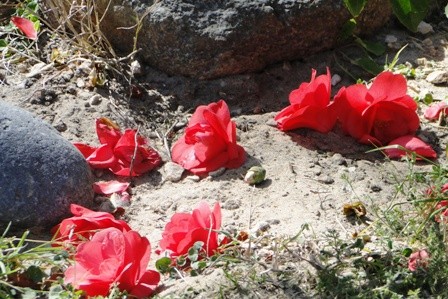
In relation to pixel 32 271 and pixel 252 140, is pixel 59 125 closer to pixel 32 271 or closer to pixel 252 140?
pixel 252 140

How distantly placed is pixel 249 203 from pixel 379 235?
495 millimetres

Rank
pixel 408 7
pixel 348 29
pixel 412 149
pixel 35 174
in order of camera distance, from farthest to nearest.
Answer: pixel 348 29 → pixel 412 149 → pixel 35 174 → pixel 408 7

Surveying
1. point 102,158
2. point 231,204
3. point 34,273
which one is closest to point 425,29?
point 231,204

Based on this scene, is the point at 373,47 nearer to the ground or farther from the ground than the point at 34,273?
nearer to the ground

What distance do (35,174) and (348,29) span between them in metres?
1.51

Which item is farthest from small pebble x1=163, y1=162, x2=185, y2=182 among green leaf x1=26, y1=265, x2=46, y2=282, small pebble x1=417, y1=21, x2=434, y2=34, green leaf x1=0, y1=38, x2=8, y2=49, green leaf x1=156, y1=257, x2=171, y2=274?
small pebble x1=417, y1=21, x2=434, y2=34

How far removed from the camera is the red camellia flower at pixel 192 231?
2797 mm

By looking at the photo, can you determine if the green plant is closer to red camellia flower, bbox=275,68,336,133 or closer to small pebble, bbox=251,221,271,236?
small pebble, bbox=251,221,271,236

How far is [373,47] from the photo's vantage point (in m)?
4.02

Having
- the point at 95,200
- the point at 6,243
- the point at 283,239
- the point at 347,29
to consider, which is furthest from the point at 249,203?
the point at 347,29

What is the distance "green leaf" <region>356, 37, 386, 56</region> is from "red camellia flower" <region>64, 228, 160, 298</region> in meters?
1.67

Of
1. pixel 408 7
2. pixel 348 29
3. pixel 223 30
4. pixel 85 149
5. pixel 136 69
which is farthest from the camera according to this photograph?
pixel 348 29

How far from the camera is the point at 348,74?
3.93m

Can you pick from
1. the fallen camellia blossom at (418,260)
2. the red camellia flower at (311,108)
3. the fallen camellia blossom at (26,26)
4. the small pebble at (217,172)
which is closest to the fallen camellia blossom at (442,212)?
the fallen camellia blossom at (418,260)
